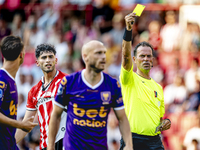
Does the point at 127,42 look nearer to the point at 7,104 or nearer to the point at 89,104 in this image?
the point at 89,104

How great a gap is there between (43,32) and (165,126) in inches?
395

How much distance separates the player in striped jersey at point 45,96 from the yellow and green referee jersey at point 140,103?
1156 millimetres

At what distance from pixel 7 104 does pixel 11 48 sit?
860 mm

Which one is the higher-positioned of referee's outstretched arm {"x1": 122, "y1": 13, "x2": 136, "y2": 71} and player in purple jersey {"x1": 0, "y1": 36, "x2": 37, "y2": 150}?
referee's outstretched arm {"x1": 122, "y1": 13, "x2": 136, "y2": 71}

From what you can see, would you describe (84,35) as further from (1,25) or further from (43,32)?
(1,25)

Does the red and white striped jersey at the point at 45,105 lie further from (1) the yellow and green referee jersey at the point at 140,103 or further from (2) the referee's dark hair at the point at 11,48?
(1) the yellow and green referee jersey at the point at 140,103


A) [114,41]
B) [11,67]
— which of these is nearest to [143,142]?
[11,67]

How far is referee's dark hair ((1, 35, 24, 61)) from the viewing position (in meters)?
5.37

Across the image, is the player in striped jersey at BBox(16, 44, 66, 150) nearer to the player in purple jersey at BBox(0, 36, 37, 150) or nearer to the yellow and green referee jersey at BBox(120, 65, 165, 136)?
the player in purple jersey at BBox(0, 36, 37, 150)

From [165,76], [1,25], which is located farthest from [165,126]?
[1,25]

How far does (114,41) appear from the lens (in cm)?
1410

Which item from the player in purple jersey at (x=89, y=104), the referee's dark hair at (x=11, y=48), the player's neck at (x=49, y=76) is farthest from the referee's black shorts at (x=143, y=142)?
the referee's dark hair at (x=11, y=48)

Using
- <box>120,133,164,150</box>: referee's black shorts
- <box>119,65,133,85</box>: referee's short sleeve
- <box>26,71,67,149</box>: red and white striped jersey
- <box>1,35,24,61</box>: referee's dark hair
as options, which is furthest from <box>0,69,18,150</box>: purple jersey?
<box>120,133,164,150</box>: referee's black shorts

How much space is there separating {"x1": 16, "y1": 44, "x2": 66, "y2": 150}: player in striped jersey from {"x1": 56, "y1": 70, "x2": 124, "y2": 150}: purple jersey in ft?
4.10
